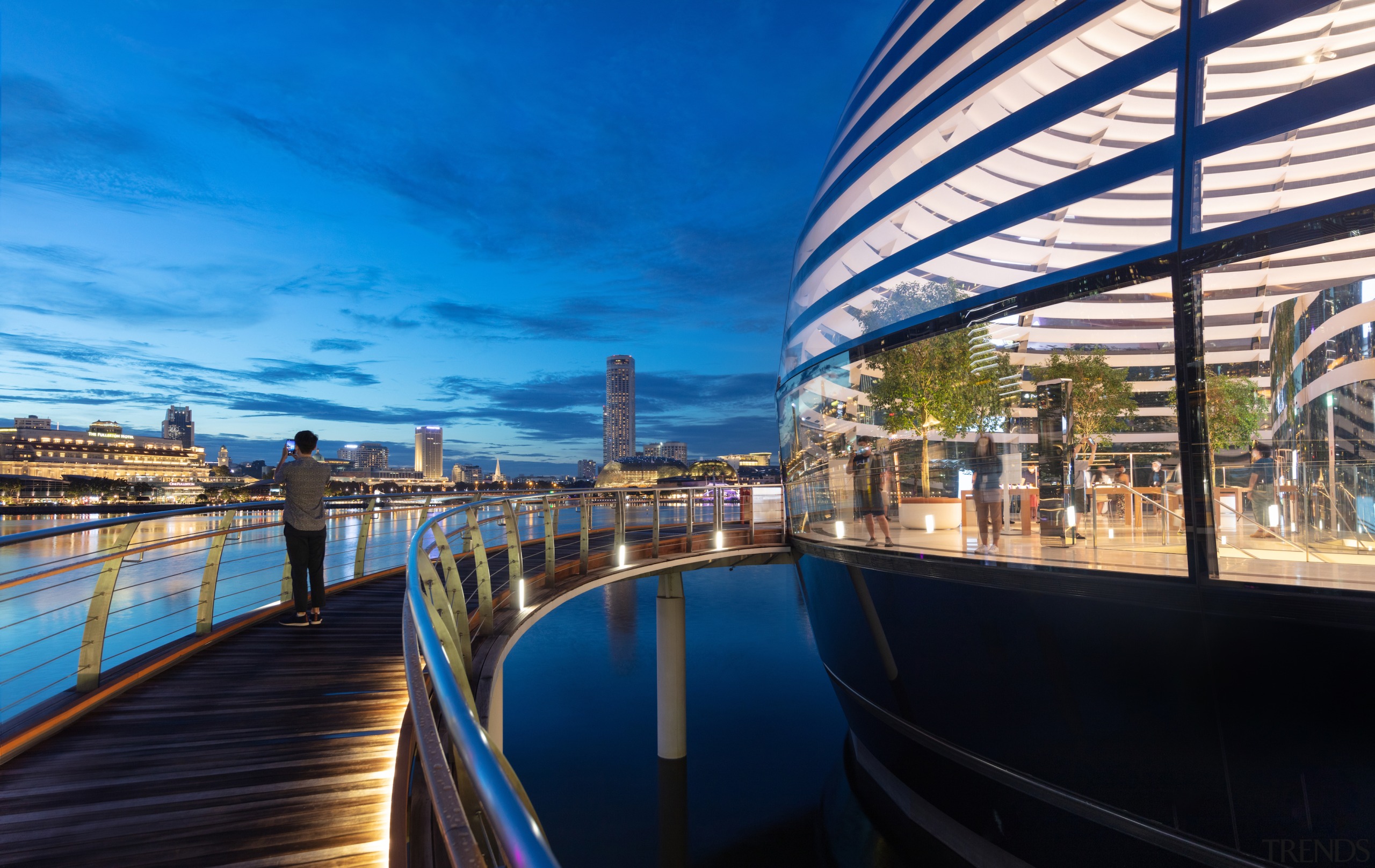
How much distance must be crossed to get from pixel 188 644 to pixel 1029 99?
9.24 meters

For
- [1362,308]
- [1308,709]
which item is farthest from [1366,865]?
[1362,308]

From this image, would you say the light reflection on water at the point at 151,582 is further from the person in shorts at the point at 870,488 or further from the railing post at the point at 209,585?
the person in shorts at the point at 870,488

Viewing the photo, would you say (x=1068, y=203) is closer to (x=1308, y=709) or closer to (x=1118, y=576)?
(x=1118, y=576)

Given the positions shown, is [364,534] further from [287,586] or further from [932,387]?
[932,387]

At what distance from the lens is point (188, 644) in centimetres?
571

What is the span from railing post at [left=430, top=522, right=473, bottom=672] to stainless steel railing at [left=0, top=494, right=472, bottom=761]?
1.11 meters

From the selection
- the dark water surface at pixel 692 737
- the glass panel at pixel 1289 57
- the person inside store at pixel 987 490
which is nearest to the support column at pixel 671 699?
the dark water surface at pixel 692 737

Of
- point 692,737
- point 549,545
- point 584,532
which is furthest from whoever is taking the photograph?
point 692,737

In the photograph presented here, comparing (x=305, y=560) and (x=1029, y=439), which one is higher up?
(x=1029, y=439)

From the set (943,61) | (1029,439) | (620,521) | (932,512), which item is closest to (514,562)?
(620,521)

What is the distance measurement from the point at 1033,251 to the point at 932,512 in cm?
267

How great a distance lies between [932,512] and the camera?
7.14m

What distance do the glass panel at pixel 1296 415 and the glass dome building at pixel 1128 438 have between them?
15mm

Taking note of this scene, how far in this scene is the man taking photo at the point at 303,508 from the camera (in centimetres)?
615
